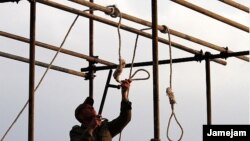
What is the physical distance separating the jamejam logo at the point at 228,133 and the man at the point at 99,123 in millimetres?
1672

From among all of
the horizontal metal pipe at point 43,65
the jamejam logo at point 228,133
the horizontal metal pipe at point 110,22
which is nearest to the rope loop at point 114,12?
the horizontal metal pipe at point 110,22

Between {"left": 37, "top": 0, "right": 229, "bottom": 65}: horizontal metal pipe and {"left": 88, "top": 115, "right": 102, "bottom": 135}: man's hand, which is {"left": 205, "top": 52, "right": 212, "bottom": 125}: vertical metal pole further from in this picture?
{"left": 88, "top": 115, "right": 102, "bottom": 135}: man's hand

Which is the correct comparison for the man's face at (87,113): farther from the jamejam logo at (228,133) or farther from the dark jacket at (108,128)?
the jamejam logo at (228,133)

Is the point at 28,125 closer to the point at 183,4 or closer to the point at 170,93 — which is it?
the point at 170,93

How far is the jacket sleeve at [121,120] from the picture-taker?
12195 mm

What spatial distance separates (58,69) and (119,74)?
4289 millimetres

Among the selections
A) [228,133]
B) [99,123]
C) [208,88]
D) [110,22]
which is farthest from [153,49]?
[208,88]

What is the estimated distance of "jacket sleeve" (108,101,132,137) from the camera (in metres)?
12.2

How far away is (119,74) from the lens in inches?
480

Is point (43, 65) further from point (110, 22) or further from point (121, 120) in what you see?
point (121, 120)

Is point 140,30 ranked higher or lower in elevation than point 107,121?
higher

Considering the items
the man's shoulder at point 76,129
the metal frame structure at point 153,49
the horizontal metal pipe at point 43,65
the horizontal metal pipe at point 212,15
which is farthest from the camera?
the horizontal metal pipe at point 43,65

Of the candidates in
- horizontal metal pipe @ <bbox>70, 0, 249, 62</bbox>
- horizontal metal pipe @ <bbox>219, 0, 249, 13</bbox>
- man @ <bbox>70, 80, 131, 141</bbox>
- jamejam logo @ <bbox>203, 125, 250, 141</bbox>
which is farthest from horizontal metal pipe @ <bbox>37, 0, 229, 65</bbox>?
jamejam logo @ <bbox>203, 125, 250, 141</bbox>

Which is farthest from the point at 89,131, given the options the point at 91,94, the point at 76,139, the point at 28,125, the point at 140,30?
the point at 91,94
